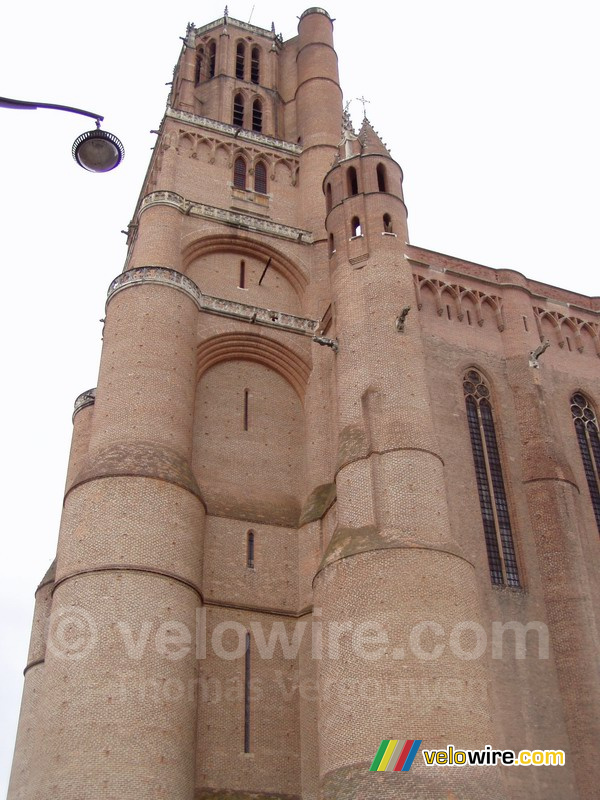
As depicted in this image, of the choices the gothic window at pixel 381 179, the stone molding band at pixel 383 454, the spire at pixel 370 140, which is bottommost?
the stone molding band at pixel 383 454

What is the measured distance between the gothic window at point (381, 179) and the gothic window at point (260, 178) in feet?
20.3

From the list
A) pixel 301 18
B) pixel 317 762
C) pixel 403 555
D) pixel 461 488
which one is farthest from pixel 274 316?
pixel 301 18

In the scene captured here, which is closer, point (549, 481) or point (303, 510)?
point (549, 481)

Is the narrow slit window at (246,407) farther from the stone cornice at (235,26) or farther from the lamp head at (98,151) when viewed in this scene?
the stone cornice at (235,26)

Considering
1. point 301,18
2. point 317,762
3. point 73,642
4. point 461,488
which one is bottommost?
point 317,762

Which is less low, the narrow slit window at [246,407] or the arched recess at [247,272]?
the arched recess at [247,272]

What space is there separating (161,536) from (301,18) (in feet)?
97.8

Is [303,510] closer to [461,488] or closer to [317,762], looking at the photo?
[461,488]

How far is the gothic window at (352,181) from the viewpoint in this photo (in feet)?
87.4

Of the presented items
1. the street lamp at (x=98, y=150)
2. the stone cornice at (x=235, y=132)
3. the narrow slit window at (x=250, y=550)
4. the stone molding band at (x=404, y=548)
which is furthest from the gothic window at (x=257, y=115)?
the street lamp at (x=98, y=150)

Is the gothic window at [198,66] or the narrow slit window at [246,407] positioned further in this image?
the gothic window at [198,66]

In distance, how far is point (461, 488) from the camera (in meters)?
21.0

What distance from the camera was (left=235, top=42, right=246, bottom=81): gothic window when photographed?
123ft

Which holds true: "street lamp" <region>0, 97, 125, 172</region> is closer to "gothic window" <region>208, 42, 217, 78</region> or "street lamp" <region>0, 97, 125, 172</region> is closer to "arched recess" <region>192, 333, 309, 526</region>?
"arched recess" <region>192, 333, 309, 526</region>
